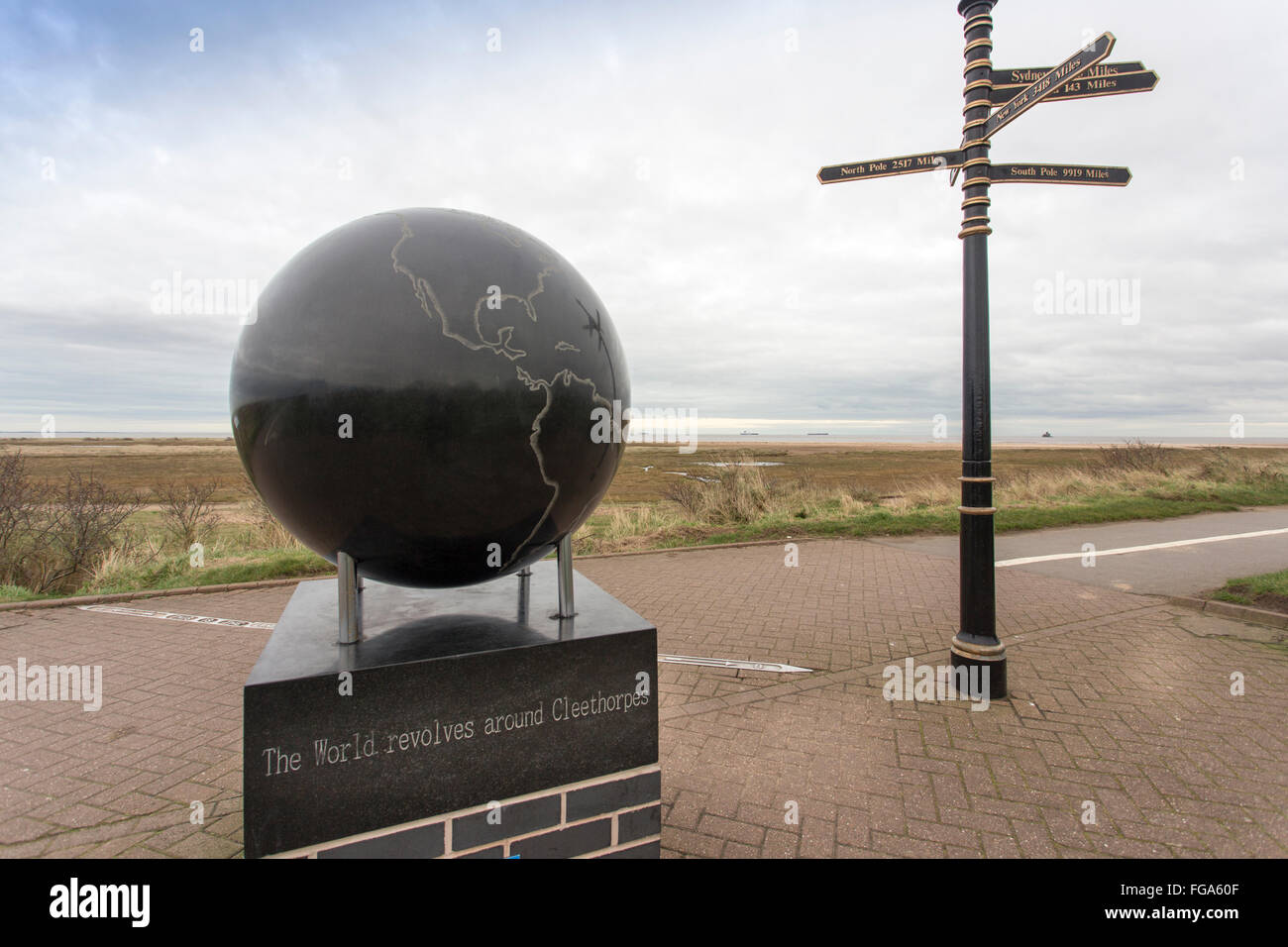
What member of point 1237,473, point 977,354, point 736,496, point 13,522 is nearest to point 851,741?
point 977,354

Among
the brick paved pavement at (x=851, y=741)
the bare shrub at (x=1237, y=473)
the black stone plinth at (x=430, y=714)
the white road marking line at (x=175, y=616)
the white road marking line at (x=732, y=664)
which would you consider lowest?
the brick paved pavement at (x=851, y=741)

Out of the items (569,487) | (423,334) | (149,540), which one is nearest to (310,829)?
(569,487)

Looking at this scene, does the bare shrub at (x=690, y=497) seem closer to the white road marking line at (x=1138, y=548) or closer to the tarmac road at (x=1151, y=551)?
the tarmac road at (x=1151, y=551)

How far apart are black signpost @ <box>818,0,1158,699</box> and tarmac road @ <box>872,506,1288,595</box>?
459cm

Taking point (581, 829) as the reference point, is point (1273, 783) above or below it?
below

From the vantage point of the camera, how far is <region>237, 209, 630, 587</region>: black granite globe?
2.23m

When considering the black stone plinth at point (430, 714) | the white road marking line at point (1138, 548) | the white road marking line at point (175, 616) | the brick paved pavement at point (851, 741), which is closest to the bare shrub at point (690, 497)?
the white road marking line at point (1138, 548)

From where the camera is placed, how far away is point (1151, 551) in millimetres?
10445

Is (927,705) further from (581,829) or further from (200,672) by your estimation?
(200,672)

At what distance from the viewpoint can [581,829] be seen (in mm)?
2680

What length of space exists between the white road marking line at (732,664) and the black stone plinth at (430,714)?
8.65 feet

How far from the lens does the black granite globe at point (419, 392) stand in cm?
223

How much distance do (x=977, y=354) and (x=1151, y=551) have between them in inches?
331
